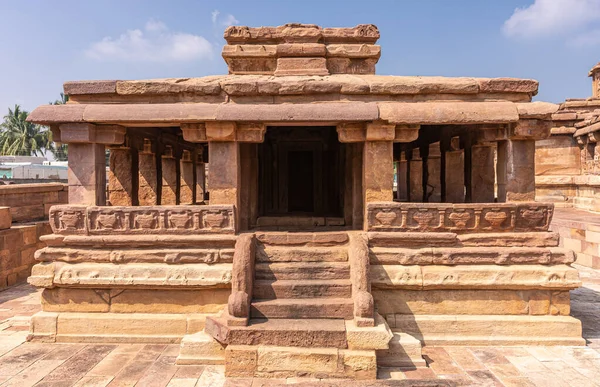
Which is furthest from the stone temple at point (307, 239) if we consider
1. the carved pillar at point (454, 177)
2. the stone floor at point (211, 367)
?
the carved pillar at point (454, 177)

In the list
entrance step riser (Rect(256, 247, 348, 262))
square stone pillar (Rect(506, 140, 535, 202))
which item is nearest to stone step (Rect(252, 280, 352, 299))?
entrance step riser (Rect(256, 247, 348, 262))

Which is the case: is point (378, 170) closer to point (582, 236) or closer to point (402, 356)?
point (402, 356)

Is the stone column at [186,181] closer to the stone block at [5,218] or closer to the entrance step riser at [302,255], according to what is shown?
the stone block at [5,218]

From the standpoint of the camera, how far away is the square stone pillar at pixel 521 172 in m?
5.24

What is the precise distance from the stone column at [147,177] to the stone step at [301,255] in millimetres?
4014

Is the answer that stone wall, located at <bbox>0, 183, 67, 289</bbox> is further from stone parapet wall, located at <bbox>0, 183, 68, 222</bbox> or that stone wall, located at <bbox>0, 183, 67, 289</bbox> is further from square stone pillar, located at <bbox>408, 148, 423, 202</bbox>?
square stone pillar, located at <bbox>408, 148, 423, 202</bbox>

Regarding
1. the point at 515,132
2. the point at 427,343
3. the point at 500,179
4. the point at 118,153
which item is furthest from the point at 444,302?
the point at 118,153

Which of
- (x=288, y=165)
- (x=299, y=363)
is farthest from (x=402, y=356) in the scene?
(x=288, y=165)

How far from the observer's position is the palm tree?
42.6 meters

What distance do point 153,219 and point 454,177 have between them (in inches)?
242

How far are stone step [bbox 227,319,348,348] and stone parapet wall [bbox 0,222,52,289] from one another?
632cm

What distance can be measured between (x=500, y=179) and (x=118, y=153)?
21.6 feet

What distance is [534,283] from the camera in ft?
15.9

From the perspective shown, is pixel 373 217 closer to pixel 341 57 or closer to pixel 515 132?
pixel 515 132
